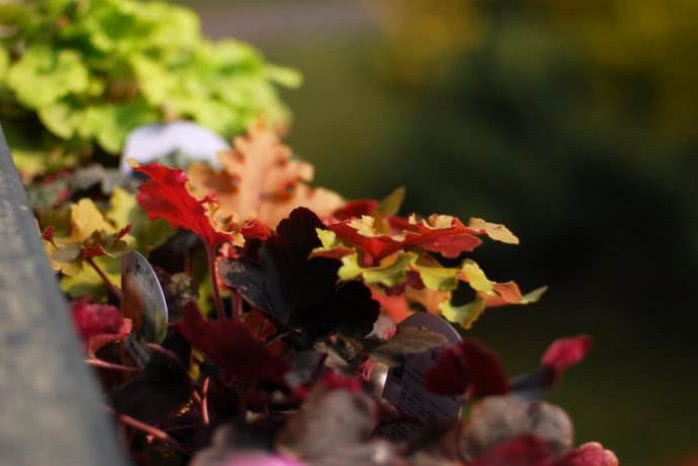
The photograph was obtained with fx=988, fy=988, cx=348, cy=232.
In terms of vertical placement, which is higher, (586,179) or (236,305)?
(236,305)

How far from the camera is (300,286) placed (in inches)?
26.1

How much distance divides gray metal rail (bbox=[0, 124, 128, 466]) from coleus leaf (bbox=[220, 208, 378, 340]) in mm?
156

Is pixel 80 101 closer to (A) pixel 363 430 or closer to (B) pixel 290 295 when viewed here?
(B) pixel 290 295

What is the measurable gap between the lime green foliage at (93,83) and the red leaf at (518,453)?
37.8 inches

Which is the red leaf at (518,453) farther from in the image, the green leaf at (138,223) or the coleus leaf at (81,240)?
the green leaf at (138,223)

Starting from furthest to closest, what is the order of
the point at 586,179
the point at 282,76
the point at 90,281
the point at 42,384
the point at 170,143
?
the point at 586,179, the point at 282,76, the point at 170,143, the point at 90,281, the point at 42,384

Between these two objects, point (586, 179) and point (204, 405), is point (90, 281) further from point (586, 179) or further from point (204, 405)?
point (586, 179)

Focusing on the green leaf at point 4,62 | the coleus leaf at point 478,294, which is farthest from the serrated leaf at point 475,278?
the green leaf at point 4,62

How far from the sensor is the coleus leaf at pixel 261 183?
38.1 inches

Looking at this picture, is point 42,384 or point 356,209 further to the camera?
point 356,209

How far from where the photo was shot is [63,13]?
1.52 metres

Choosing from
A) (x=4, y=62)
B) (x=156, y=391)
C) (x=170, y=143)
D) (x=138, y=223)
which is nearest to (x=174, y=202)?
(x=156, y=391)

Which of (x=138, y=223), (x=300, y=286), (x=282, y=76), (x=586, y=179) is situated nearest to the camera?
(x=300, y=286)

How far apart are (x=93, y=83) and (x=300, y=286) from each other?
915 millimetres
